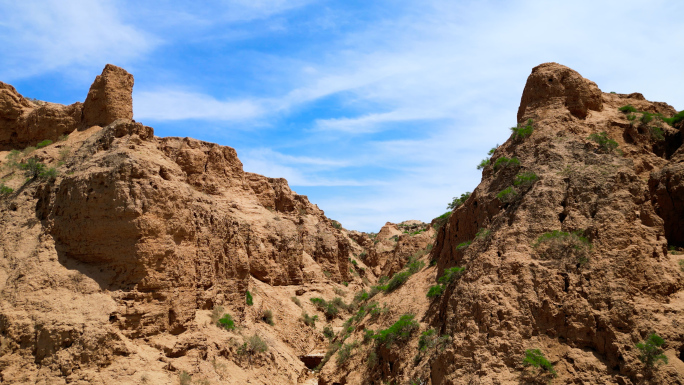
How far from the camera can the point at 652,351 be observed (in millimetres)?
11805

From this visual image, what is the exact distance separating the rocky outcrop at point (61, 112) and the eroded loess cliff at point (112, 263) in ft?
0.15

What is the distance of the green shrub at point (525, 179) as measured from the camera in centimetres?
1656

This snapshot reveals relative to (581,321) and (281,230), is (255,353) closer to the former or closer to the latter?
(581,321)

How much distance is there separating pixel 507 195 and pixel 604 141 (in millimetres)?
3480

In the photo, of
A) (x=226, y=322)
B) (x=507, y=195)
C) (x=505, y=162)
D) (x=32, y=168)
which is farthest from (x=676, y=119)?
(x=32, y=168)

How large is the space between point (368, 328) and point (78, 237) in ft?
35.6

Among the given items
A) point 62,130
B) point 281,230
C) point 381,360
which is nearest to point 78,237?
point 62,130

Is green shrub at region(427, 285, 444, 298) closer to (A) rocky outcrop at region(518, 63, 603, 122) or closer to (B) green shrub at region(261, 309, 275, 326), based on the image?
(A) rocky outcrop at region(518, 63, 603, 122)

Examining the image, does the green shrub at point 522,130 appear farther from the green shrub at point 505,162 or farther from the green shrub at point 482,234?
the green shrub at point 482,234

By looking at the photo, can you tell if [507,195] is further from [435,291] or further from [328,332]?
[328,332]

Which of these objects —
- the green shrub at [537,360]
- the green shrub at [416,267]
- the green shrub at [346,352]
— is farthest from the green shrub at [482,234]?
the green shrub at [346,352]

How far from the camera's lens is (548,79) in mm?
19062

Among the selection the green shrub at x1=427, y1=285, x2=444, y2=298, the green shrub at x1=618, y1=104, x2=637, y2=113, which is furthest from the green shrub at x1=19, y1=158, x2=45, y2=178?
the green shrub at x1=618, y1=104, x2=637, y2=113

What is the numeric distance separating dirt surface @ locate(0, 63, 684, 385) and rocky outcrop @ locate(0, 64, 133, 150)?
0.27 feet
